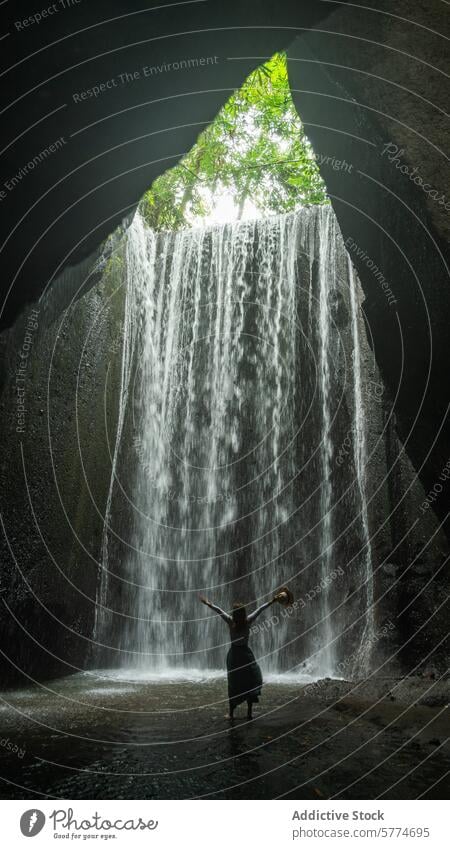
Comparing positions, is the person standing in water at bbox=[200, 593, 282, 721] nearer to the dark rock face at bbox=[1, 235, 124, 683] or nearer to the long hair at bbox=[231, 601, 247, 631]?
the long hair at bbox=[231, 601, 247, 631]

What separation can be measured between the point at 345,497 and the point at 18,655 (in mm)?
7086

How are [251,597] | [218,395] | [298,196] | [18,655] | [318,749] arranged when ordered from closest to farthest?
1. [318,749]
2. [18,655]
3. [251,597]
4. [218,395]
5. [298,196]

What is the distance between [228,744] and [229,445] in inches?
348

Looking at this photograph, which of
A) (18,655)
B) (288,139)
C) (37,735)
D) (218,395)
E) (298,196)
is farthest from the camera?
(298,196)

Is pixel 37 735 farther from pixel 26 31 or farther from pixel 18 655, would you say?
pixel 26 31

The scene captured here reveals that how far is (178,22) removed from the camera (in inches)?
226

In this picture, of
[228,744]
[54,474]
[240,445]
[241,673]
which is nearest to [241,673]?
[241,673]

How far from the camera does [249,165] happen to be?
1759cm

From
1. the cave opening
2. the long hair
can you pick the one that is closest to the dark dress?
the long hair

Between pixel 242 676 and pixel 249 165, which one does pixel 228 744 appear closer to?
pixel 242 676

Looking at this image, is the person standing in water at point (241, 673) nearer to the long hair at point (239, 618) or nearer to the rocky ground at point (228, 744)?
the long hair at point (239, 618)

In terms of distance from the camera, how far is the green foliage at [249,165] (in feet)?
51.8

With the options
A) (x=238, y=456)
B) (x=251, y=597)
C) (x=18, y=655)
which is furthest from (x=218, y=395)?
(x=18, y=655)

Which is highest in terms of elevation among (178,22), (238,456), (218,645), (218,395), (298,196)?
(298,196)
